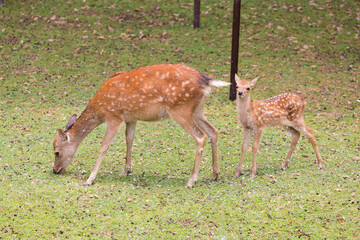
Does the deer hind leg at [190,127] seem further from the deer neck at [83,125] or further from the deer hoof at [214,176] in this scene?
the deer neck at [83,125]

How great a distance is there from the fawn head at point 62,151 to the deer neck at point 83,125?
9cm

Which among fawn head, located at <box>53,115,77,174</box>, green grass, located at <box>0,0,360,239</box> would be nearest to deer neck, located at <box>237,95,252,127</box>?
green grass, located at <box>0,0,360,239</box>

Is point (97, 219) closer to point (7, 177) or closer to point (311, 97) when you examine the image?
point (7, 177)

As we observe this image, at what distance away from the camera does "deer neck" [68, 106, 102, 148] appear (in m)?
8.16

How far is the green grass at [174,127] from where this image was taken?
21.3ft

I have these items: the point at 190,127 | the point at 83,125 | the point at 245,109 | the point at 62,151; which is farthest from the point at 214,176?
the point at 62,151

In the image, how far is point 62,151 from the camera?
319 inches

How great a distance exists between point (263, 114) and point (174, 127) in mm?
2789

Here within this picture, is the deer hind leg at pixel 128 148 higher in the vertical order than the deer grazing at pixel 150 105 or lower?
lower

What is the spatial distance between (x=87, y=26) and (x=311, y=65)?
6.57 meters

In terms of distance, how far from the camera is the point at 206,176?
823cm

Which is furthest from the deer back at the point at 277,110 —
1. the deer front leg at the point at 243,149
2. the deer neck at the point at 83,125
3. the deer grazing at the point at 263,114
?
the deer neck at the point at 83,125

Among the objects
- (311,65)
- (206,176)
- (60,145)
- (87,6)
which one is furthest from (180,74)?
(87,6)

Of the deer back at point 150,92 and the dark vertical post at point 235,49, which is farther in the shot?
the dark vertical post at point 235,49
